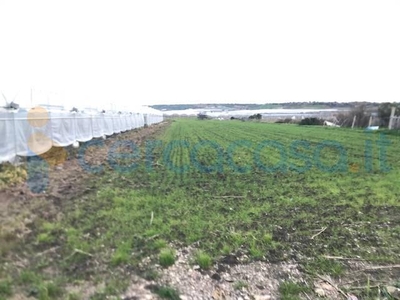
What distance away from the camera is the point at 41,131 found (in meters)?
10.9

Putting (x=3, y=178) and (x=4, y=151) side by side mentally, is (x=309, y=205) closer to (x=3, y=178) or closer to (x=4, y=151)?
(x=3, y=178)

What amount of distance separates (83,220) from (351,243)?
4.24 m

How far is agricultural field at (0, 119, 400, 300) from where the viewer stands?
3176mm

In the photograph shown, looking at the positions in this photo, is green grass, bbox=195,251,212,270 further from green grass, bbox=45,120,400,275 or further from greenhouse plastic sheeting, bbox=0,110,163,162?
greenhouse plastic sheeting, bbox=0,110,163,162

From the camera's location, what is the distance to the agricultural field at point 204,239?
3176 mm

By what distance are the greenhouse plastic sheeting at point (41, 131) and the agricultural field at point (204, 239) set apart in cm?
199

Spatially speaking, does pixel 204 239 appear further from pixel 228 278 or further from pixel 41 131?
pixel 41 131

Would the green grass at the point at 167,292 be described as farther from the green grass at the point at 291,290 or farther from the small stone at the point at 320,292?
the small stone at the point at 320,292

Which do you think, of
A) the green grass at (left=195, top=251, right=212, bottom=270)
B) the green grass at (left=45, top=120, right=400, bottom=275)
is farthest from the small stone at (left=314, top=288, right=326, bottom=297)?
the green grass at (left=195, top=251, right=212, bottom=270)

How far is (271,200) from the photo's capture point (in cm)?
613

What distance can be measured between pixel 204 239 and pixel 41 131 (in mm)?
9124

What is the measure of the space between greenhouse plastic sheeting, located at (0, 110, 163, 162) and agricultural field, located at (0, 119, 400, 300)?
1.99m

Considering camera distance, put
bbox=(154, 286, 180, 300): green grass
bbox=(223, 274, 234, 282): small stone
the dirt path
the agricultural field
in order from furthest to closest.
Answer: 1. the dirt path
2. bbox=(223, 274, 234, 282): small stone
3. the agricultural field
4. bbox=(154, 286, 180, 300): green grass

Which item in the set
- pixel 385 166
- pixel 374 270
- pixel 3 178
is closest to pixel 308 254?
pixel 374 270
